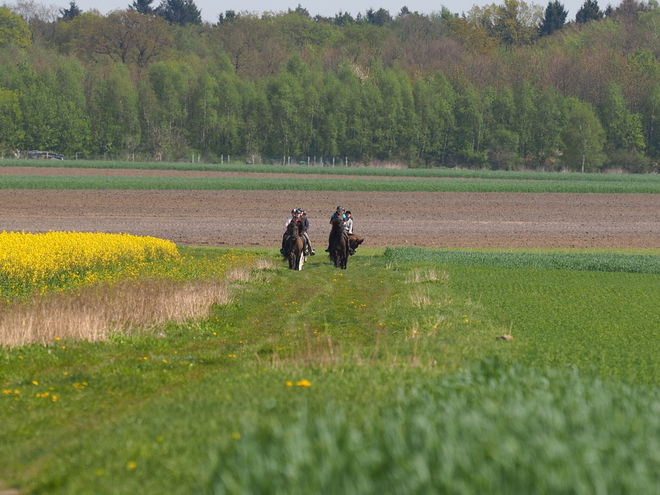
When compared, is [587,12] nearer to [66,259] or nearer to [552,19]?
[552,19]

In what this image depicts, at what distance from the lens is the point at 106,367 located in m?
13.0

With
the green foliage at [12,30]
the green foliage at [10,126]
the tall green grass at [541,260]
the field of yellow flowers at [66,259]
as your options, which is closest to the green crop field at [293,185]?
the tall green grass at [541,260]

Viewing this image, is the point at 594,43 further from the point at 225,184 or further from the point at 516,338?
the point at 516,338

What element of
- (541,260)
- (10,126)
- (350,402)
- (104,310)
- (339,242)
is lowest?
(541,260)

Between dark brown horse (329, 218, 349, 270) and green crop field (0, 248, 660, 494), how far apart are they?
8013mm

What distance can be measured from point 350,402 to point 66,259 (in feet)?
54.7

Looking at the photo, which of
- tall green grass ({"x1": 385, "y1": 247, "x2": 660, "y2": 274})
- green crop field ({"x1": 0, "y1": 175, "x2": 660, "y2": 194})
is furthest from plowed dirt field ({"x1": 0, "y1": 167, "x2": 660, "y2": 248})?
tall green grass ({"x1": 385, "y1": 247, "x2": 660, "y2": 274})

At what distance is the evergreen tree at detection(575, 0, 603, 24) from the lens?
623ft

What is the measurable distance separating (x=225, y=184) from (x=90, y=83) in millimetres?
57782

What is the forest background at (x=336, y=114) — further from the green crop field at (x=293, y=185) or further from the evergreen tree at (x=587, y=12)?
the evergreen tree at (x=587, y=12)

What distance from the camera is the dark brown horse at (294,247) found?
2795 cm

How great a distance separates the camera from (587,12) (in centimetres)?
19112

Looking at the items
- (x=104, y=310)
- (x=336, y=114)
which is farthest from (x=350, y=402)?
(x=336, y=114)

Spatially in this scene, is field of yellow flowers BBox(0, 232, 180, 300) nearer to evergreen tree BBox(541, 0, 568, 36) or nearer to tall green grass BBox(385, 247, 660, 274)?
tall green grass BBox(385, 247, 660, 274)
